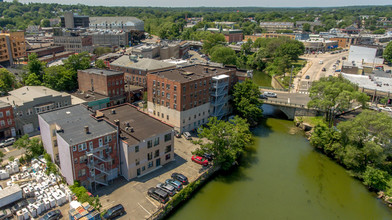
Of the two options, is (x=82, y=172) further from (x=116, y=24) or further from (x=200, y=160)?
(x=116, y=24)

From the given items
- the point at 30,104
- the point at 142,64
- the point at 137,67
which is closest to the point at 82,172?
the point at 30,104

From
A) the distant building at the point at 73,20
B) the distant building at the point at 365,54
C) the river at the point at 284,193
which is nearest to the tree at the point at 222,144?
the river at the point at 284,193

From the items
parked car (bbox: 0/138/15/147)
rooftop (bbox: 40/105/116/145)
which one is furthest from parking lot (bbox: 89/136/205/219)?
parked car (bbox: 0/138/15/147)

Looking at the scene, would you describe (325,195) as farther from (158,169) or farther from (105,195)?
(105,195)

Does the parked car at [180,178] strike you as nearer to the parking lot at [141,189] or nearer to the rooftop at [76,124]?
the parking lot at [141,189]

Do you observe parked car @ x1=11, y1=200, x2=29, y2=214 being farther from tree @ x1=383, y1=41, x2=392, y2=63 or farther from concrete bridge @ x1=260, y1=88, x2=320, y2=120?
tree @ x1=383, y1=41, x2=392, y2=63

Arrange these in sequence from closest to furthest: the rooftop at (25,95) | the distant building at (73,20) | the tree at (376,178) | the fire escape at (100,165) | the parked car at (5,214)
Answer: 1. the parked car at (5,214)
2. the fire escape at (100,165)
3. the tree at (376,178)
4. the rooftop at (25,95)
5. the distant building at (73,20)
